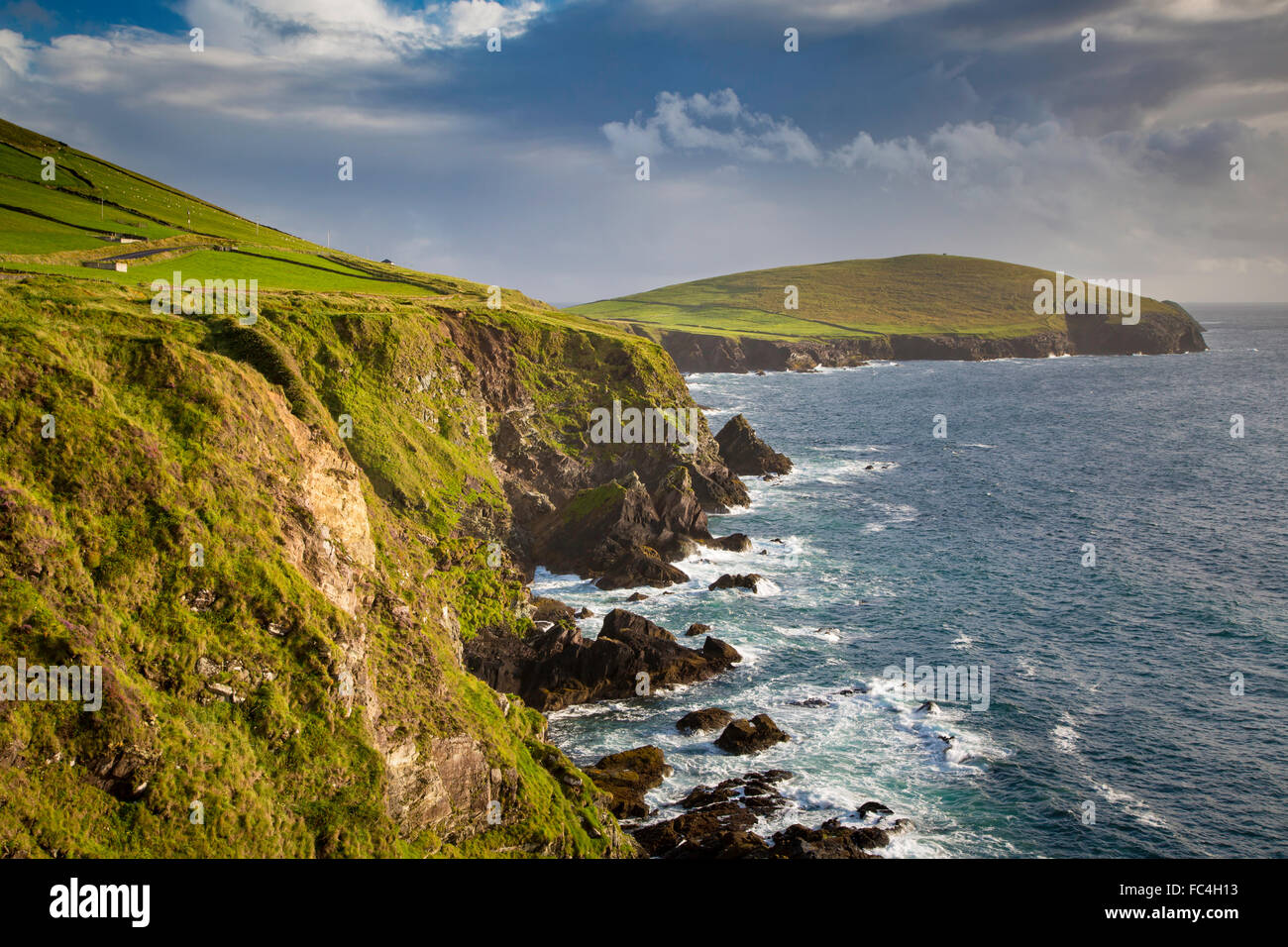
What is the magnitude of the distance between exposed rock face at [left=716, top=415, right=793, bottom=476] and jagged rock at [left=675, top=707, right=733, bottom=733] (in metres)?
62.8

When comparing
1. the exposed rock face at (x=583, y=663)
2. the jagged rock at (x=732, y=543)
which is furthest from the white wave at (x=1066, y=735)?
the jagged rock at (x=732, y=543)

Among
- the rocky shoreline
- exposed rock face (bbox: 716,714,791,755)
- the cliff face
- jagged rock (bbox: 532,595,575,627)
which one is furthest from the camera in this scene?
jagged rock (bbox: 532,595,575,627)

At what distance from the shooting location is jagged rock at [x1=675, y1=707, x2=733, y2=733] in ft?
157

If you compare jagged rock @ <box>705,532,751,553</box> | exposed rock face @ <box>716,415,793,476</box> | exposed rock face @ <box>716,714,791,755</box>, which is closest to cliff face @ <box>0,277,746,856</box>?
exposed rock face @ <box>716,714,791,755</box>

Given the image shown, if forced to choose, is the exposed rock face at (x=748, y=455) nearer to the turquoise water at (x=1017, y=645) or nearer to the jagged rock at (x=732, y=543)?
the turquoise water at (x=1017, y=645)

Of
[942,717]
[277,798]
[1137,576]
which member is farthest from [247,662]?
[1137,576]

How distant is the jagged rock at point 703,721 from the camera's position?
48000 mm

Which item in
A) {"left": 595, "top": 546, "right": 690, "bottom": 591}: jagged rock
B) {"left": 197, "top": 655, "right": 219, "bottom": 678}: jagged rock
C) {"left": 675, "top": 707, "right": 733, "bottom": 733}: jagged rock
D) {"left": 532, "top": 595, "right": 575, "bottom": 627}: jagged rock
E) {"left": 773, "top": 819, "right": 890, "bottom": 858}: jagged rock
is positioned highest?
{"left": 197, "top": 655, "right": 219, "bottom": 678}: jagged rock

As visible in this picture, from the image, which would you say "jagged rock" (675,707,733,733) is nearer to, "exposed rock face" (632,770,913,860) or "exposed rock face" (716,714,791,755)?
"exposed rock face" (716,714,791,755)

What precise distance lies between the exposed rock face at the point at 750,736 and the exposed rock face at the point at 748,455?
2532 inches

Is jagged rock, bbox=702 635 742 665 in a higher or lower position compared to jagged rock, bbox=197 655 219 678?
lower

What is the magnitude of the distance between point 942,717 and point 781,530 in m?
37.5

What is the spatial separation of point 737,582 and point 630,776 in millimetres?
29138
